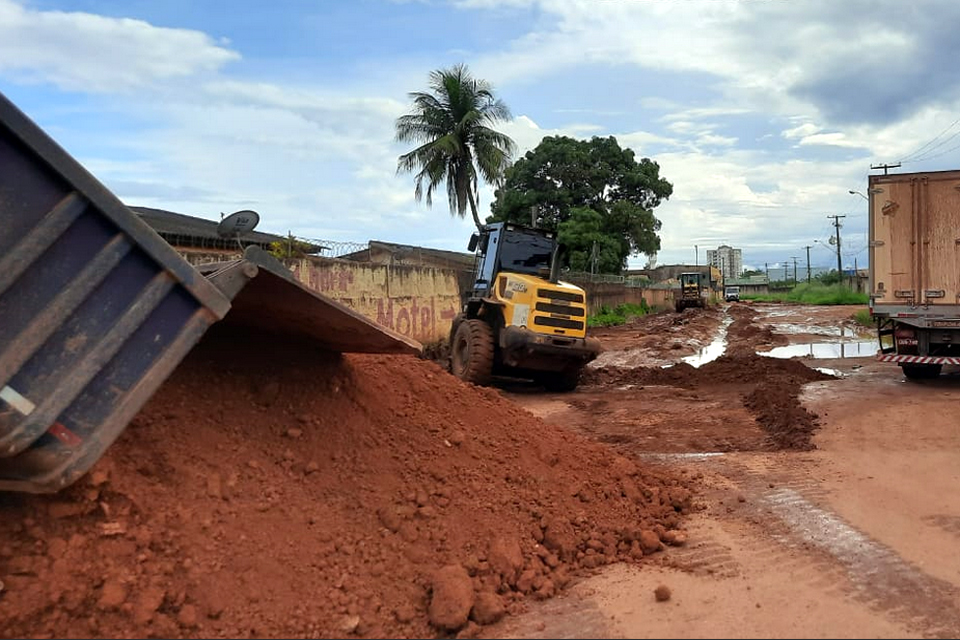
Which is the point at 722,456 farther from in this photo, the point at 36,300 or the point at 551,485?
the point at 36,300

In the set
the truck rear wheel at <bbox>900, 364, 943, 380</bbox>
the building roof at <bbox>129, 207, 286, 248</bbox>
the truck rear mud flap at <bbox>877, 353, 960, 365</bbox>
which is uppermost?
the building roof at <bbox>129, 207, 286, 248</bbox>

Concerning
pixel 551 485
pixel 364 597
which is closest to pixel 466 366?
pixel 551 485

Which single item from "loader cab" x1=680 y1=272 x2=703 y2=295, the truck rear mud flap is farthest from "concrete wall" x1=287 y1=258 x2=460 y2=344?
"loader cab" x1=680 y1=272 x2=703 y2=295

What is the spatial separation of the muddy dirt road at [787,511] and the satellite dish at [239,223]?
2.59 m

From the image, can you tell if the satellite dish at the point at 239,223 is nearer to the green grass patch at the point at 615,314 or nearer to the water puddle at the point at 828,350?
the water puddle at the point at 828,350

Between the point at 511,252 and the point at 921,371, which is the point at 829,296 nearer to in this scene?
the point at 921,371

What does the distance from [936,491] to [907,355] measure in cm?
624

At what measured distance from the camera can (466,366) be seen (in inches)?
454

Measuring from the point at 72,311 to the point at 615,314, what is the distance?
3547 cm

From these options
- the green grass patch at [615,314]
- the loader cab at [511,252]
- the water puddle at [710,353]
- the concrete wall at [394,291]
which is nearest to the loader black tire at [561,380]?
the loader cab at [511,252]

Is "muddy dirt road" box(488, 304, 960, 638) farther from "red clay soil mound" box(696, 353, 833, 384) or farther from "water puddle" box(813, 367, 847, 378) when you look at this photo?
"water puddle" box(813, 367, 847, 378)

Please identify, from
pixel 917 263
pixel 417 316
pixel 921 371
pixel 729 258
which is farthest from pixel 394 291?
pixel 729 258

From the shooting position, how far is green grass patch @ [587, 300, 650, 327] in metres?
33.0

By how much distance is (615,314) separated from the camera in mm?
37469
